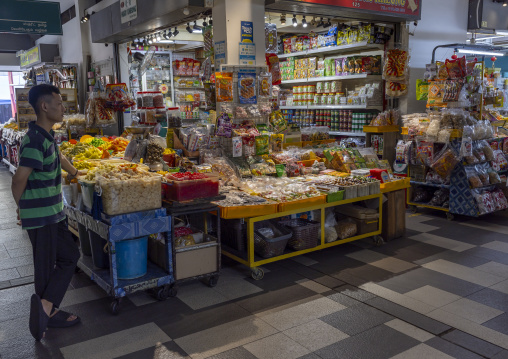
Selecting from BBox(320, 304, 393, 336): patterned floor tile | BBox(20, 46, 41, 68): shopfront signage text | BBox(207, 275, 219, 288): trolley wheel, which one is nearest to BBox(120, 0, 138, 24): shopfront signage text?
BBox(207, 275, 219, 288): trolley wheel

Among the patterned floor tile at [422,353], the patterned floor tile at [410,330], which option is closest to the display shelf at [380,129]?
the patterned floor tile at [410,330]

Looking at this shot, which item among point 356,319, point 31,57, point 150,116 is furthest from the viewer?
point 31,57

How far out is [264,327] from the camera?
11.2 feet

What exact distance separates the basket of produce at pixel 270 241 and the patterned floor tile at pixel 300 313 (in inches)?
28.9

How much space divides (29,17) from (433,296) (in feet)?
28.8

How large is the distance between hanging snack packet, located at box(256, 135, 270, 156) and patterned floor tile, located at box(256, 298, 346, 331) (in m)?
2.09

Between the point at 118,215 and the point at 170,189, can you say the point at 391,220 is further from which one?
the point at 118,215

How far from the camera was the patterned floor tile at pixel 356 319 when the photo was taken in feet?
11.0

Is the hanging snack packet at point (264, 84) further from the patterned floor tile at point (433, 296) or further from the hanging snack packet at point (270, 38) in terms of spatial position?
the patterned floor tile at point (433, 296)

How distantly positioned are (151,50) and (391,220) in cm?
538

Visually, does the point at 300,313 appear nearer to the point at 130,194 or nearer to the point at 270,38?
the point at 130,194

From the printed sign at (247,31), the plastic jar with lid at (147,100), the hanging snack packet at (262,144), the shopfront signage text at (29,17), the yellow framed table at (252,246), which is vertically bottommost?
the yellow framed table at (252,246)

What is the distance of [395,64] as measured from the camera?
6.73 m

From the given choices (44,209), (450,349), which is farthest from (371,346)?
(44,209)
